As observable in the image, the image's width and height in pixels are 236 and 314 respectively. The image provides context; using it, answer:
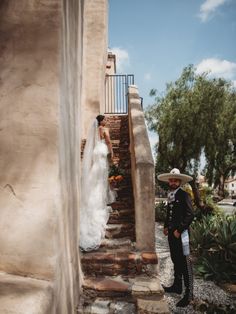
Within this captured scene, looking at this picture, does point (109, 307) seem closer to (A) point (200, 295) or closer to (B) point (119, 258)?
(B) point (119, 258)

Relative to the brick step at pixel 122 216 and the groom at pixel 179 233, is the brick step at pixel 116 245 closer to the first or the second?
the brick step at pixel 122 216

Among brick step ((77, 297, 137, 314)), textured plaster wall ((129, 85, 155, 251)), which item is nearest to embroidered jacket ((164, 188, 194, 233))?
textured plaster wall ((129, 85, 155, 251))

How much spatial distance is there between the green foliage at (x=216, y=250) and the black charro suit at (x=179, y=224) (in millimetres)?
1241

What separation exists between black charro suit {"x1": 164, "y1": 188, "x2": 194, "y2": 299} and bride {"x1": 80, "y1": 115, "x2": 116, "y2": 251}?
3.67 feet

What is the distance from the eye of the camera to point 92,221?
15.2ft

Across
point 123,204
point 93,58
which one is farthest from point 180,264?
point 93,58

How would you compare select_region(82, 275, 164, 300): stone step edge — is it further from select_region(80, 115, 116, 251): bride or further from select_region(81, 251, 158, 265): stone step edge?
select_region(80, 115, 116, 251): bride

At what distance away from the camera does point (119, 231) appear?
516 centimetres

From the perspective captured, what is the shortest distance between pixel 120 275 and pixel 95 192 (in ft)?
4.54

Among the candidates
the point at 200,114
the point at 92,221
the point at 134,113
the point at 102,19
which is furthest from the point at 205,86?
the point at 92,221

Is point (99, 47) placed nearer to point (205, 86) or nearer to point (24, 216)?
point (205, 86)

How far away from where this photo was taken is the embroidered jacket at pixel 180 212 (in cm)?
425

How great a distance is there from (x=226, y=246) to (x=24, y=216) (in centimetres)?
500

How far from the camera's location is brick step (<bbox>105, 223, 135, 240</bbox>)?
5109 mm
